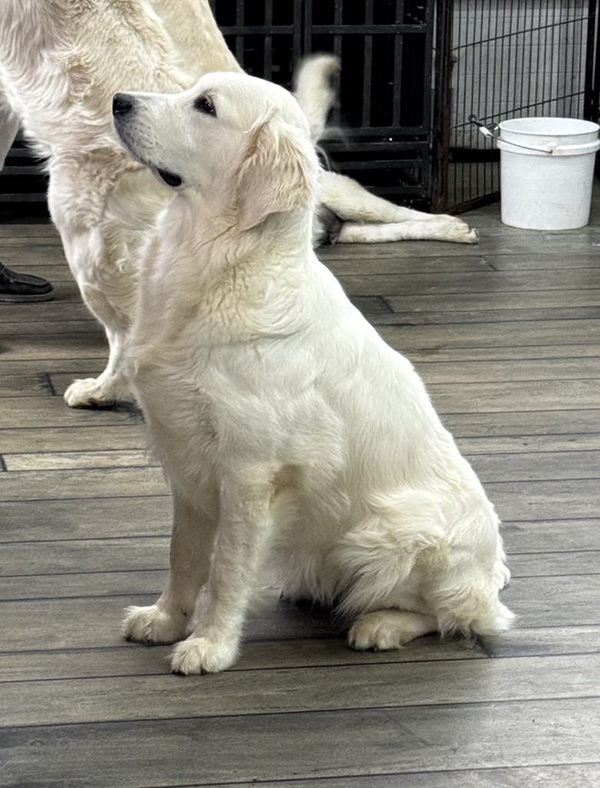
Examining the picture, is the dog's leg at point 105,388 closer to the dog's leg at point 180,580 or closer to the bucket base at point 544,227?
the dog's leg at point 180,580

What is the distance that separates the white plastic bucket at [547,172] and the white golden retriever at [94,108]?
1816 millimetres

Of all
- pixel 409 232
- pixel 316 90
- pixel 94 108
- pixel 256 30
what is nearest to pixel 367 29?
pixel 256 30

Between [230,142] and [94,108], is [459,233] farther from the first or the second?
[230,142]

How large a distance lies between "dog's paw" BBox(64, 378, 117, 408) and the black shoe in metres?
0.84

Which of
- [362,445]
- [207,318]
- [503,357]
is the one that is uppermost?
[207,318]

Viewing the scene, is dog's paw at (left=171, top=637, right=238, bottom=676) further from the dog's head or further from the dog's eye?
the dog's eye

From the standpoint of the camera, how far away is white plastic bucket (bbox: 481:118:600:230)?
4531 mm

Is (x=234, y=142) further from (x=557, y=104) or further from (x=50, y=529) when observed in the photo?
(x=557, y=104)

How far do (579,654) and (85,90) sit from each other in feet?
5.43

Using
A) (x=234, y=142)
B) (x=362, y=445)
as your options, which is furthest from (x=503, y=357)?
(x=234, y=142)

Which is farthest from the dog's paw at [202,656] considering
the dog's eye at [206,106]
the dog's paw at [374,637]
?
the dog's eye at [206,106]

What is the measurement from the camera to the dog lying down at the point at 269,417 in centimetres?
188

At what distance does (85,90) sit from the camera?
2.86 metres

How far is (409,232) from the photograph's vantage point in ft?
15.1
